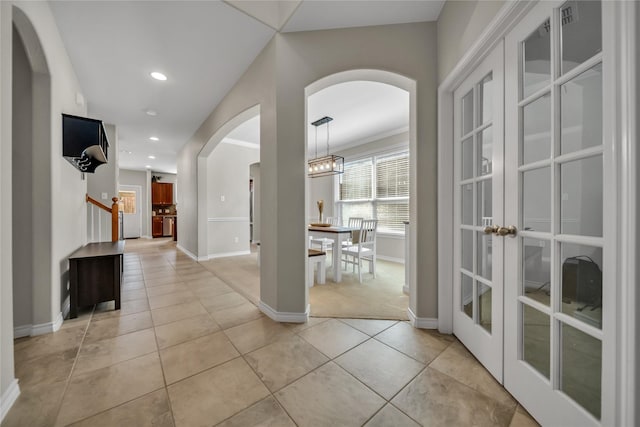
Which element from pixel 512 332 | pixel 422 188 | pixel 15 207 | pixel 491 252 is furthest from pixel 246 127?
pixel 512 332

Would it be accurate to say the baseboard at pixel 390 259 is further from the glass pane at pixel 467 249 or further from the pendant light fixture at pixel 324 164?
the glass pane at pixel 467 249

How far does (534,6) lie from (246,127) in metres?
4.41

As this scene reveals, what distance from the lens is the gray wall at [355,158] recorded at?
4.89 m

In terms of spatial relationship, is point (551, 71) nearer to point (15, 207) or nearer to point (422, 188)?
point (422, 188)

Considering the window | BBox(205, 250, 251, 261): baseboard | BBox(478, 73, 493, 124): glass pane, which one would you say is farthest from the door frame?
BBox(205, 250, 251, 261): baseboard

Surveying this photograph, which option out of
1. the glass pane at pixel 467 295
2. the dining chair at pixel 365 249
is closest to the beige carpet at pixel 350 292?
the dining chair at pixel 365 249

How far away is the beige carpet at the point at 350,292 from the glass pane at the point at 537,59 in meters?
1.92

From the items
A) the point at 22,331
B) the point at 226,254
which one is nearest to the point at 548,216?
the point at 22,331

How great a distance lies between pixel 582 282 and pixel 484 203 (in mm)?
677

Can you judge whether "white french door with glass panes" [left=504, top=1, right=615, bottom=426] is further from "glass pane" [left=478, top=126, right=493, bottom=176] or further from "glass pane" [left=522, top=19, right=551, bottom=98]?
"glass pane" [left=478, top=126, right=493, bottom=176]

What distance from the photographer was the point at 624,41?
76 centimetres

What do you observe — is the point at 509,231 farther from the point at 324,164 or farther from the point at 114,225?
the point at 114,225

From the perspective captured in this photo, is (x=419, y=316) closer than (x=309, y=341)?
No

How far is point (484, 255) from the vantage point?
158 cm
